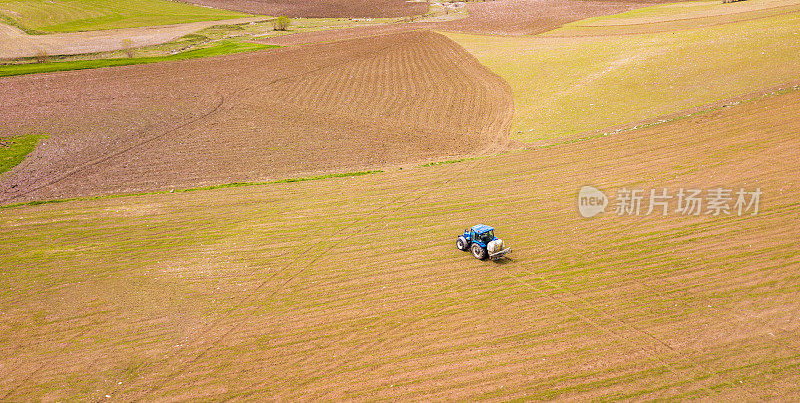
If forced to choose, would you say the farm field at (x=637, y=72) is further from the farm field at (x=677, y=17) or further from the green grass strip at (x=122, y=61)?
the green grass strip at (x=122, y=61)

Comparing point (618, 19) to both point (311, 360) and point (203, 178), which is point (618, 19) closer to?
point (203, 178)

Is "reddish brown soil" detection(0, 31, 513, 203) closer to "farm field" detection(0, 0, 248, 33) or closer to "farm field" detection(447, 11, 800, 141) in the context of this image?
"farm field" detection(447, 11, 800, 141)

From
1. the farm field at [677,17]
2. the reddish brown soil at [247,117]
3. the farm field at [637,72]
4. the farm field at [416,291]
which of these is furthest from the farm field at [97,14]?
the farm field at [416,291]

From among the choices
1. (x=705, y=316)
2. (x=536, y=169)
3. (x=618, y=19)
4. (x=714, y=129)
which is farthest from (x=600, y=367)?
(x=618, y=19)

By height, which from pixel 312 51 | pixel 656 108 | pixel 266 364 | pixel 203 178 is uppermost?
pixel 312 51

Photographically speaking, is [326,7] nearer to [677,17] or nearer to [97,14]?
[97,14]
